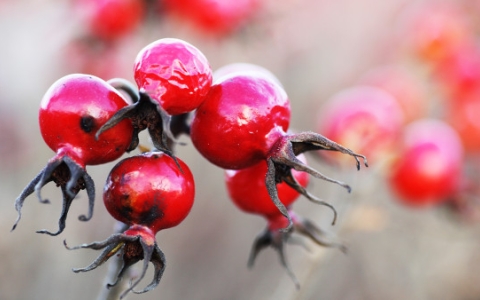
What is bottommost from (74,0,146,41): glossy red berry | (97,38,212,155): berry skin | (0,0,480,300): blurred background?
(0,0,480,300): blurred background

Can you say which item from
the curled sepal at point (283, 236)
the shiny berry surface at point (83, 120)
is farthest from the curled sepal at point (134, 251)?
the curled sepal at point (283, 236)

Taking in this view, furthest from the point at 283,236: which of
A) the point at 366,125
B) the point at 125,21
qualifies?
the point at 125,21

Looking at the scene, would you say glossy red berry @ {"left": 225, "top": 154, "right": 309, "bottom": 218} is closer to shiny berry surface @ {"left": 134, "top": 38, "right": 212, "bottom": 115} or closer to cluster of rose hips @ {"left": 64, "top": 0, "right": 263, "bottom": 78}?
shiny berry surface @ {"left": 134, "top": 38, "right": 212, "bottom": 115}

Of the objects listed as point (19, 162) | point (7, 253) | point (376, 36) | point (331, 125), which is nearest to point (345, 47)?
point (376, 36)

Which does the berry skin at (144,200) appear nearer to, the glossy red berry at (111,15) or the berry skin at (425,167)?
the glossy red berry at (111,15)

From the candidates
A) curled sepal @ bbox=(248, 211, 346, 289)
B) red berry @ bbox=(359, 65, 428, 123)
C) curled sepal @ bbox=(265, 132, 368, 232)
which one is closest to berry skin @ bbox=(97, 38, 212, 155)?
curled sepal @ bbox=(265, 132, 368, 232)

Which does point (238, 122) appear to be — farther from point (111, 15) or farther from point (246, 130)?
point (111, 15)

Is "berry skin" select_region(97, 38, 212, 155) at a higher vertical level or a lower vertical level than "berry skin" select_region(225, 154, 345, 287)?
higher

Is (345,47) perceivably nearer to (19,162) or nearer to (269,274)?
(269,274)
